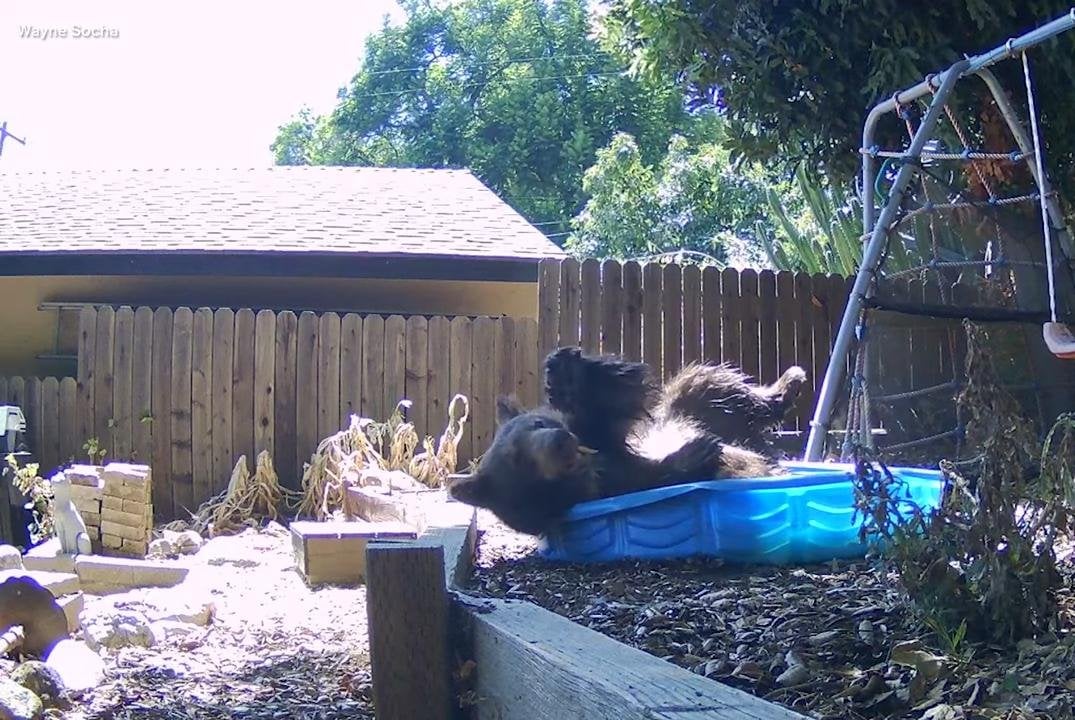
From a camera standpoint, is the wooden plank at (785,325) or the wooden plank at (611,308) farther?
the wooden plank at (785,325)

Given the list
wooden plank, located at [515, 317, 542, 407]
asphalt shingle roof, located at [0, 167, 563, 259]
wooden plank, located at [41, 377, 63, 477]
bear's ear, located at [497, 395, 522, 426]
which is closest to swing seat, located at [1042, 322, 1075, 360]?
bear's ear, located at [497, 395, 522, 426]

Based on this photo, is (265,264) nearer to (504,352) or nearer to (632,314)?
A: (504,352)

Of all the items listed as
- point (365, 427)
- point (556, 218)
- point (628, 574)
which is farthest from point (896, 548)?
point (556, 218)

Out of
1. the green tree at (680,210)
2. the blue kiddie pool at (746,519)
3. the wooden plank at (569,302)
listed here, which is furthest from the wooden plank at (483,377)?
the green tree at (680,210)

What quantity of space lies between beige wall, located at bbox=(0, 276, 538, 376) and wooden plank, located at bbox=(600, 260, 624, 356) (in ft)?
7.13

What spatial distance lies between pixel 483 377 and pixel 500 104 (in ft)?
88.8

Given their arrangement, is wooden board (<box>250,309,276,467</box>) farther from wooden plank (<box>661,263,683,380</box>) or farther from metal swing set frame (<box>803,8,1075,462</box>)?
metal swing set frame (<box>803,8,1075,462</box>)

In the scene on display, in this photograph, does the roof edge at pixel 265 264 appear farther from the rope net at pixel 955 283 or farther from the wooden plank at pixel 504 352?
the rope net at pixel 955 283

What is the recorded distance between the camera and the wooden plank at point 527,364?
8.56 metres

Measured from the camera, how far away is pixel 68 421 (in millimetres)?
8469

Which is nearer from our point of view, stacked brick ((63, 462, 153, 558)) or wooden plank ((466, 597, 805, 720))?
wooden plank ((466, 597, 805, 720))

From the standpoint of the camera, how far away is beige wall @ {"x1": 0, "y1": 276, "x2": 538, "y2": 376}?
404 inches

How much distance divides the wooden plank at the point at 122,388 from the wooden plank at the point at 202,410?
1.44 feet

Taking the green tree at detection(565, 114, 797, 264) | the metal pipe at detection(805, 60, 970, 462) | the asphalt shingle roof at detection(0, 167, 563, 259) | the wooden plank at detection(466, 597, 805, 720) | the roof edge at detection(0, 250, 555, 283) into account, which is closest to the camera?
the wooden plank at detection(466, 597, 805, 720)
